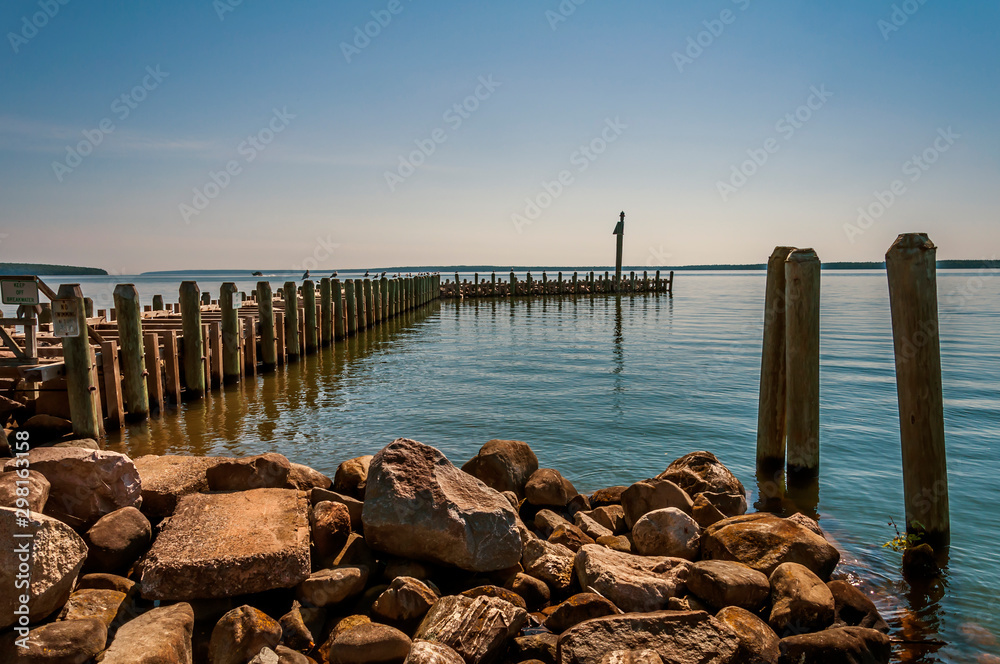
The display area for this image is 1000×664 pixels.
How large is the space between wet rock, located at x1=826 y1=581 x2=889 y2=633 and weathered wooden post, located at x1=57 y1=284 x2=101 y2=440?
8681 millimetres

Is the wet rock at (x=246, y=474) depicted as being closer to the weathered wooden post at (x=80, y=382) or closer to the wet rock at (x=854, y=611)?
the weathered wooden post at (x=80, y=382)

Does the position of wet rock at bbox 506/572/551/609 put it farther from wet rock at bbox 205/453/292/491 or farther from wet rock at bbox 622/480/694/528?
wet rock at bbox 205/453/292/491

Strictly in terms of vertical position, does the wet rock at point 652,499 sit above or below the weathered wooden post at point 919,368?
below

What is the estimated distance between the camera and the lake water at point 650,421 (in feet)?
19.6

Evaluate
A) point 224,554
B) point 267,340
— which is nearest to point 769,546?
point 224,554

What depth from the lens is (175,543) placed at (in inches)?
169

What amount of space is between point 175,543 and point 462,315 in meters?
33.0

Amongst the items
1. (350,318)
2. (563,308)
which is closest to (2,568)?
(350,318)

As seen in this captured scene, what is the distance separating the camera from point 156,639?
3510 mm

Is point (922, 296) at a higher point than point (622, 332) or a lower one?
higher

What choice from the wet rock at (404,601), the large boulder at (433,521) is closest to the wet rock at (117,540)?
the large boulder at (433,521)

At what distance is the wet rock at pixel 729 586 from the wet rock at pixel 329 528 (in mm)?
2686

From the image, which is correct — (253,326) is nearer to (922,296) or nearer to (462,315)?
(922,296)

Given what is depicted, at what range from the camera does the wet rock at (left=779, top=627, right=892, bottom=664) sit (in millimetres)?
3938
